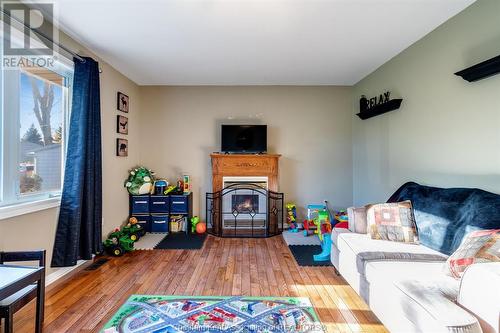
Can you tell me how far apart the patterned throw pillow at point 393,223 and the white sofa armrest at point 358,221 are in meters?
0.09

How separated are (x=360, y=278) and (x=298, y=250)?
141cm

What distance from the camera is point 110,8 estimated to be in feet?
7.21

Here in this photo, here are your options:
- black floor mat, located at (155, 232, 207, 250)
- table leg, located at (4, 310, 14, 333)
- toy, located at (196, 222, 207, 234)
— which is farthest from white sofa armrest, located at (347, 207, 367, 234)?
table leg, located at (4, 310, 14, 333)

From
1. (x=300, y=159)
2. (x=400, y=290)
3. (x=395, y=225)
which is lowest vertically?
(x=400, y=290)

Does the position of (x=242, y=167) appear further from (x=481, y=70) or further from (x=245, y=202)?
(x=481, y=70)

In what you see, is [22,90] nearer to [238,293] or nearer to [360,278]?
[238,293]

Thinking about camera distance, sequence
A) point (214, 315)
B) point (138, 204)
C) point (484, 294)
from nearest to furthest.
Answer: point (484, 294)
point (214, 315)
point (138, 204)

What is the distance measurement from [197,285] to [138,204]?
2118mm

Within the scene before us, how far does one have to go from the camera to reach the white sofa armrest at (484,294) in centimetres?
105

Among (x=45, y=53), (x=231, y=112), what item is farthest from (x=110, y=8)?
(x=231, y=112)

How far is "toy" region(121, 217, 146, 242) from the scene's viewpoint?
140 inches

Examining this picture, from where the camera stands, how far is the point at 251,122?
→ 15.0ft

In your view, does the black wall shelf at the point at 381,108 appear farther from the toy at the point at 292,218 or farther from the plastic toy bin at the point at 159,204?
the plastic toy bin at the point at 159,204

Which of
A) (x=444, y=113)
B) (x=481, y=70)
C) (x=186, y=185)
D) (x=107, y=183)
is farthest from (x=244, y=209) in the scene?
(x=481, y=70)
